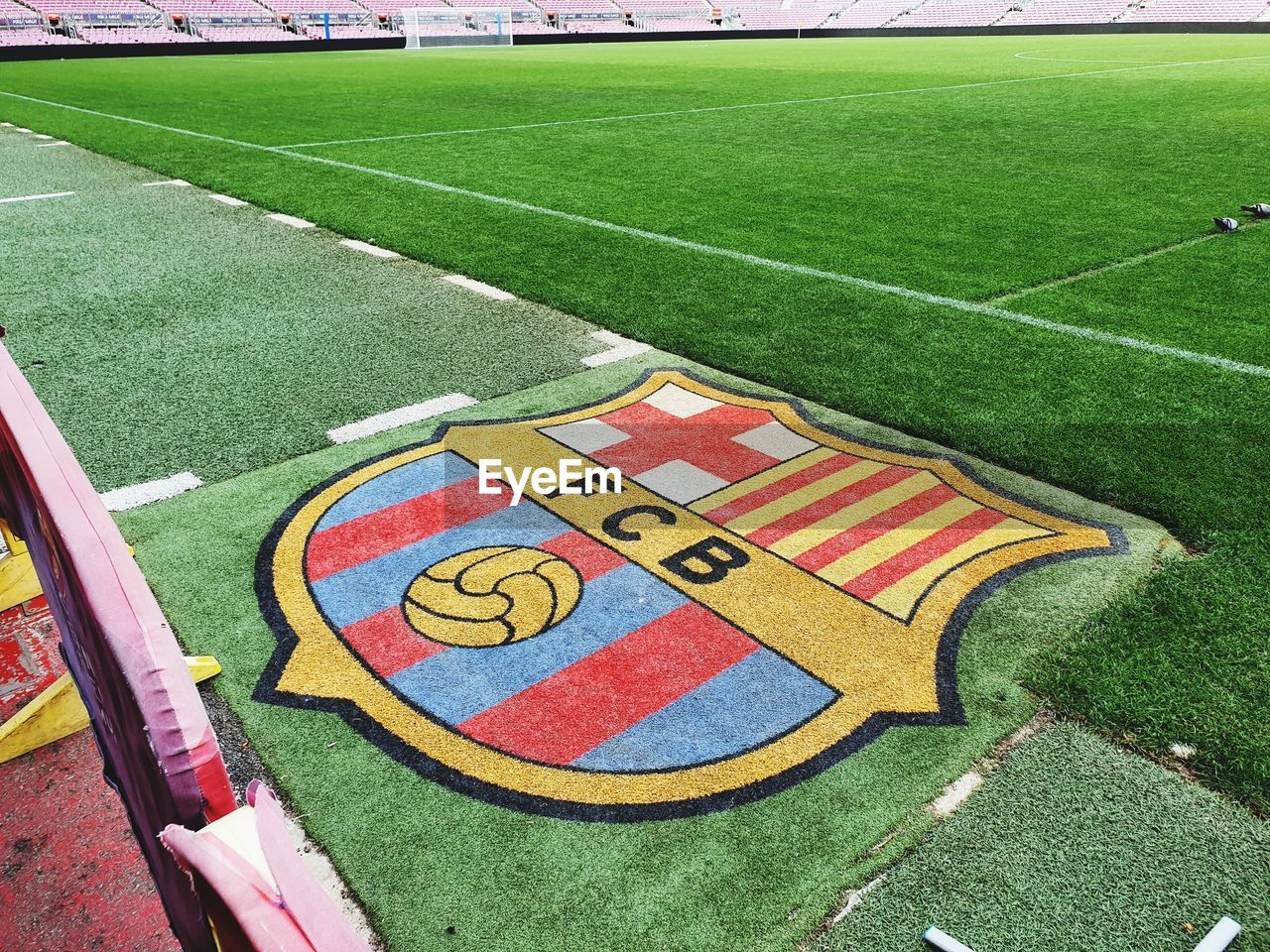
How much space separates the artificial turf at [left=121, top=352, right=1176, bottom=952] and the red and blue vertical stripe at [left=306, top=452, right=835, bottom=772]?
0.11 m

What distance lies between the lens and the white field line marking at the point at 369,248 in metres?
6.04

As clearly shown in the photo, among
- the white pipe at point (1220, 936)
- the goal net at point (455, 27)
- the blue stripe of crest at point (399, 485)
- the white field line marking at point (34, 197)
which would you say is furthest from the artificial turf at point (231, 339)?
the goal net at point (455, 27)

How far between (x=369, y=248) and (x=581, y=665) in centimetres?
477

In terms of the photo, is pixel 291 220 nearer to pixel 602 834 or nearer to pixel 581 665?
pixel 581 665

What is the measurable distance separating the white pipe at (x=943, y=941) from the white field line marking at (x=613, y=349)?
A: 2.98 m

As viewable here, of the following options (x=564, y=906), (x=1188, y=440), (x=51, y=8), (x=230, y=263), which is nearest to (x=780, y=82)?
(x=230, y=263)

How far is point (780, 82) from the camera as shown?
18.2m

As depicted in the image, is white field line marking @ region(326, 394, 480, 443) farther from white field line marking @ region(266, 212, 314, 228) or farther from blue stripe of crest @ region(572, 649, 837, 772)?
white field line marking @ region(266, 212, 314, 228)

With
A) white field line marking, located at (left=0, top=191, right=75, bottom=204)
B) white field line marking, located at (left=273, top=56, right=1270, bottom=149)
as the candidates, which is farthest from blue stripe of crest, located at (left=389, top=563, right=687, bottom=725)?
white field line marking, located at (left=273, top=56, right=1270, bottom=149)

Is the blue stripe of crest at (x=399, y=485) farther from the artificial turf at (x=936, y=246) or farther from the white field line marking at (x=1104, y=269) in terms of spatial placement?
the white field line marking at (x=1104, y=269)

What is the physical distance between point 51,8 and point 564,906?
135ft

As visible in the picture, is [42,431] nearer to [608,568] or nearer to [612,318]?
[608,568]

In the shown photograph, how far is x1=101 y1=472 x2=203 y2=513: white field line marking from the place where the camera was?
3021mm

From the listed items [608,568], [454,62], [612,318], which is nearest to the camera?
[608,568]
